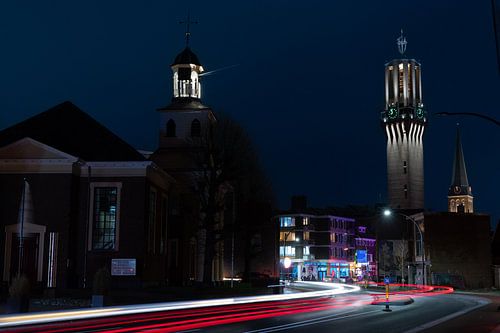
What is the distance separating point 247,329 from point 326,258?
10548cm

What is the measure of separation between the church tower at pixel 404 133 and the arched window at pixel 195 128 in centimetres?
8967

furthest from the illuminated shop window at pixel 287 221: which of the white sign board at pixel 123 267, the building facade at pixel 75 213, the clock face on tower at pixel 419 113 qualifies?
the white sign board at pixel 123 267

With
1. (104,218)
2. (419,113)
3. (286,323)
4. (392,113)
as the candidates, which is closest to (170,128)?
(104,218)

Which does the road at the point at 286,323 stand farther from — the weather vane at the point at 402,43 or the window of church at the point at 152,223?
the weather vane at the point at 402,43

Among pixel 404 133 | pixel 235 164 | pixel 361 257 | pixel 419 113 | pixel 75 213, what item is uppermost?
pixel 419 113

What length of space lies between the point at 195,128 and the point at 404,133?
9347 centimetres

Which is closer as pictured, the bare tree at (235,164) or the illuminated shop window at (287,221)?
the bare tree at (235,164)

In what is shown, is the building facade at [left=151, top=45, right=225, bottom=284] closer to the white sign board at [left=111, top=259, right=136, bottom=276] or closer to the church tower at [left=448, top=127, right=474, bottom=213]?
the white sign board at [left=111, top=259, right=136, bottom=276]

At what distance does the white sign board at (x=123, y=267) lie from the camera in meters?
43.9

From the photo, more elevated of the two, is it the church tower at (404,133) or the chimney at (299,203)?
the church tower at (404,133)

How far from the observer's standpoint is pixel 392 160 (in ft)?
483

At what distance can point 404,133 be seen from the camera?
148 metres

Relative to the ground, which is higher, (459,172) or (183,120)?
(459,172)

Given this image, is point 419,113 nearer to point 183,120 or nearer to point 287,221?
point 287,221
